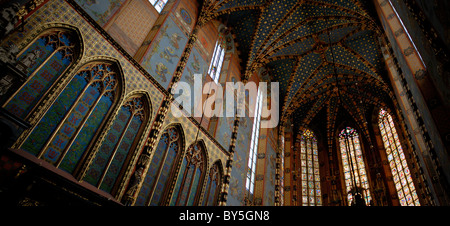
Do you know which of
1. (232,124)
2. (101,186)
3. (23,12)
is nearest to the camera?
(23,12)

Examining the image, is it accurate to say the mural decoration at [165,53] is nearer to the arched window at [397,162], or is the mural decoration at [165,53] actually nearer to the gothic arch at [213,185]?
the gothic arch at [213,185]

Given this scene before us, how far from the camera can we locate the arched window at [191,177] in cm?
857

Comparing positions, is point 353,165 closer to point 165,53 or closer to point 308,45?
point 308,45

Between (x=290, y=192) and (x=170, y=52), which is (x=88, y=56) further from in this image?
(x=290, y=192)

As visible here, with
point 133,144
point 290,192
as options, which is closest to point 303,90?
point 290,192

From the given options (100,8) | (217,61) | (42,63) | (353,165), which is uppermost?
(217,61)

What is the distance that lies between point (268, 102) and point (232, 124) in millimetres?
6322

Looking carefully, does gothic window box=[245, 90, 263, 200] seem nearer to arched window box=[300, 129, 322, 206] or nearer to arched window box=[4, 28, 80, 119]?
arched window box=[300, 129, 322, 206]

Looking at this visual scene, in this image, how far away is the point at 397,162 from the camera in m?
16.3

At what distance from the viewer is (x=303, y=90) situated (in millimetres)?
18656

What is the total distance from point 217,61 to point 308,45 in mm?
7005

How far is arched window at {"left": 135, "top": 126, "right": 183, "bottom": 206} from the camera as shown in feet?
24.6
